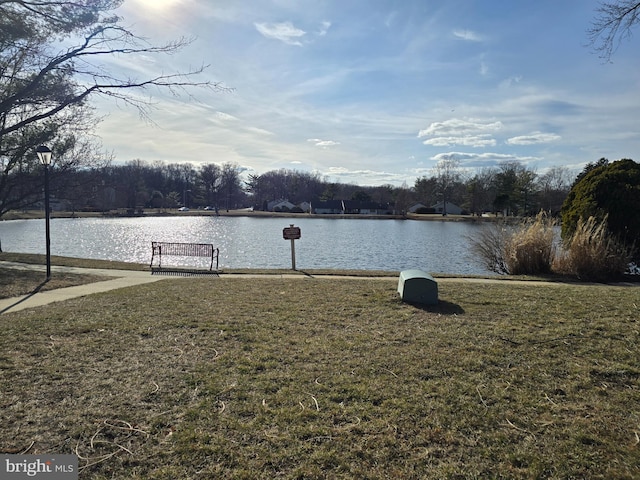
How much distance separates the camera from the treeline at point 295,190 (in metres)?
61.5

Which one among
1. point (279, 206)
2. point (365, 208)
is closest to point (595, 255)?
point (365, 208)

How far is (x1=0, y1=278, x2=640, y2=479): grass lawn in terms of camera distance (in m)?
2.79

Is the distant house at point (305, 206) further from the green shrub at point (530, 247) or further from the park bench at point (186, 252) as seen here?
the green shrub at point (530, 247)

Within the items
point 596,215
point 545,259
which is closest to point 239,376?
point 545,259

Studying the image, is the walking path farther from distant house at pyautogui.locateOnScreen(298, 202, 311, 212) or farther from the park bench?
distant house at pyautogui.locateOnScreen(298, 202, 311, 212)

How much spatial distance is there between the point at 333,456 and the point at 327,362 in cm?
165

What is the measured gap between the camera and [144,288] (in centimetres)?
912

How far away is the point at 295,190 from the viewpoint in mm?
122500

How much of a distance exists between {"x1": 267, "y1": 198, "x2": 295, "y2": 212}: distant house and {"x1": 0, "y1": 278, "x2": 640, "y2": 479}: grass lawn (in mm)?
98079

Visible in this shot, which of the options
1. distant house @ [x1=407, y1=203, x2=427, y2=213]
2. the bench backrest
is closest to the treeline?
distant house @ [x1=407, y1=203, x2=427, y2=213]

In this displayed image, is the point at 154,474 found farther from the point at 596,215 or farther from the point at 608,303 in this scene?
the point at 596,215

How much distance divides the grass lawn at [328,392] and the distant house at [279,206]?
98079 mm

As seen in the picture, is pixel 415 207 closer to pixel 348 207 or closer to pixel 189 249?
pixel 348 207

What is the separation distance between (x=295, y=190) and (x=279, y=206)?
18179 mm
